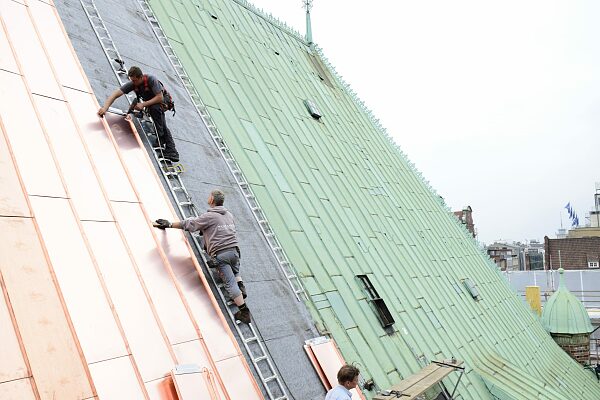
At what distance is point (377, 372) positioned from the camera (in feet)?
28.7

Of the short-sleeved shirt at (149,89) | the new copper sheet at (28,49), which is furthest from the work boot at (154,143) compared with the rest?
the new copper sheet at (28,49)

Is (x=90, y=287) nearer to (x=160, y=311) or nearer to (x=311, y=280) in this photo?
(x=160, y=311)

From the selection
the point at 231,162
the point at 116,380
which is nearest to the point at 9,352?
the point at 116,380

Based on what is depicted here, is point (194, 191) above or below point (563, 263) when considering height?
above

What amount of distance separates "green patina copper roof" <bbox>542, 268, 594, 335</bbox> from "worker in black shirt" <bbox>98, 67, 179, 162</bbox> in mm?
24742

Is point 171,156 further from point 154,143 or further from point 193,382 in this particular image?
point 193,382

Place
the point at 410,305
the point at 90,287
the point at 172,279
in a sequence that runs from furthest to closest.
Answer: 1. the point at 410,305
2. the point at 172,279
3. the point at 90,287

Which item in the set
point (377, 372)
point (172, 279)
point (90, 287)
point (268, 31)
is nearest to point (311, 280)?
point (377, 372)

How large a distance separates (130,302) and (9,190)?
1.70m

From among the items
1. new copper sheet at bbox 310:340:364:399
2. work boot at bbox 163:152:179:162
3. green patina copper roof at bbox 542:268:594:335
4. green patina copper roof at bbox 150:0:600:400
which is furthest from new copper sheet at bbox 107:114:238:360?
green patina copper roof at bbox 542:268:594:335

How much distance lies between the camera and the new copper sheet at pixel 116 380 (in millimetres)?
4883

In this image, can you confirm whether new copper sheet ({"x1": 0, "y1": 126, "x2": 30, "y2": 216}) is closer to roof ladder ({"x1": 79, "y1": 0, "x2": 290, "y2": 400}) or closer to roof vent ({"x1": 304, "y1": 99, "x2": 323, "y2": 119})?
roof ladder ({"x1": 79, "y1": 0, "x2": 290, "y2": 400})

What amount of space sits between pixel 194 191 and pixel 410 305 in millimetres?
6145

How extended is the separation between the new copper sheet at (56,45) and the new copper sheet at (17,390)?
14.8ft
